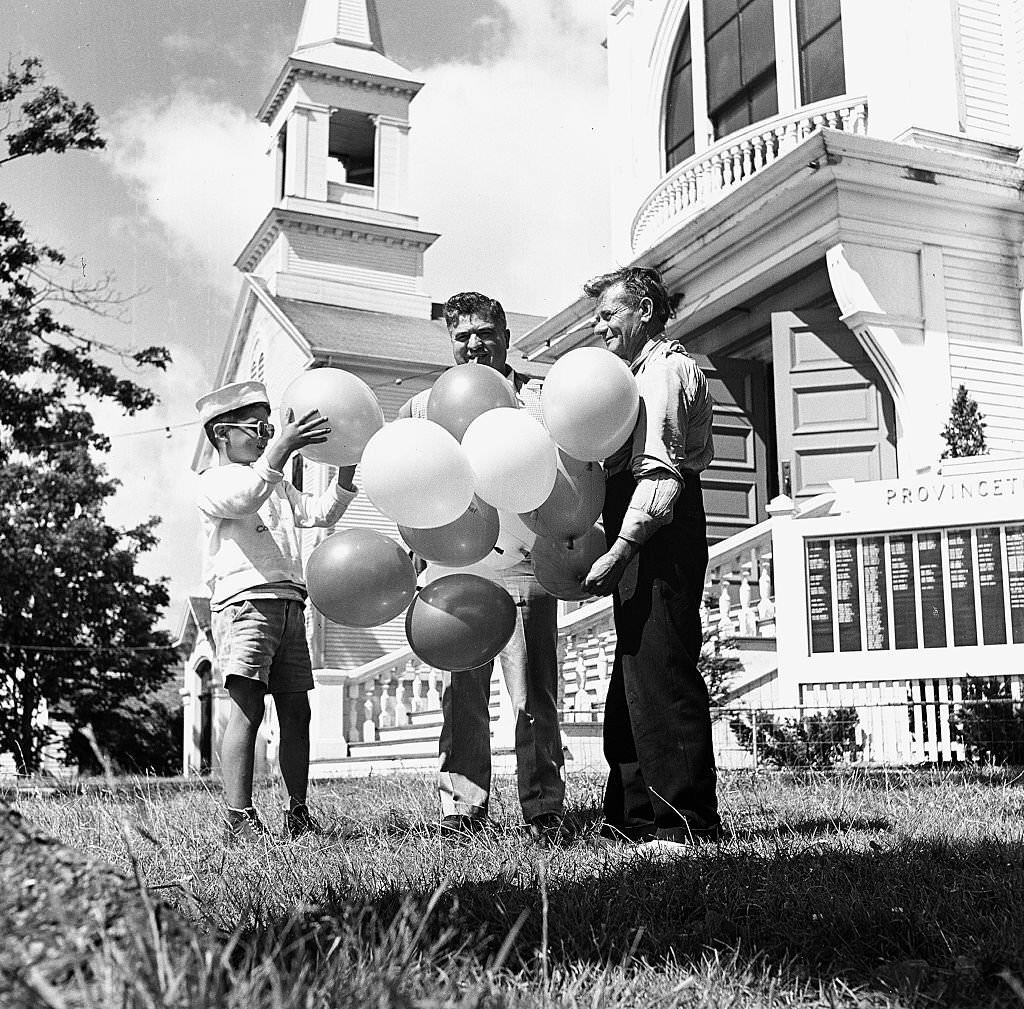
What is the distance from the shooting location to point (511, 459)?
12.5 feet

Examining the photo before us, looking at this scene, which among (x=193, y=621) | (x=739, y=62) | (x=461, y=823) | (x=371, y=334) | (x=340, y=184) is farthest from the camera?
(x=340, y=184)

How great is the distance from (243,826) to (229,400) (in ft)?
5.21

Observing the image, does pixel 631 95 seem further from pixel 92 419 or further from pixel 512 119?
pixel 512 119

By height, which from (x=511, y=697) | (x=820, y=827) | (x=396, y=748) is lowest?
(x=396, y=748)

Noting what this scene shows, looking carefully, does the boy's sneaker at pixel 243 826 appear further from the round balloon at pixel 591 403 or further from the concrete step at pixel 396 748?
the concrete step at pixel 396 748

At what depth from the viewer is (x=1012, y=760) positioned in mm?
7367

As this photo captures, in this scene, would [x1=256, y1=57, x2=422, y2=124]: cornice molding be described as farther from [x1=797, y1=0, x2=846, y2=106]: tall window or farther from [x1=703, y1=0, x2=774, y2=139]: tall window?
[x1=797, y1=0, x2=846, y2=106]: tall window

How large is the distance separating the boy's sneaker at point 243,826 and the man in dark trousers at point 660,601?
121cm

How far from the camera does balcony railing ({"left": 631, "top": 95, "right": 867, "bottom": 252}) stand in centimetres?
1198

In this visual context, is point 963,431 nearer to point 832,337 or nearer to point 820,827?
point 832,337

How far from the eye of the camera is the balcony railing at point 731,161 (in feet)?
39.3

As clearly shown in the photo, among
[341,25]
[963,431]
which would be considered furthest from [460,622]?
[341,25]

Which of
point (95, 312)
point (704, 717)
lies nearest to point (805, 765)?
point (704, 717)

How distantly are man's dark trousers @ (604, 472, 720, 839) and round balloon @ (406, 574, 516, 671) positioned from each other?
38 cm
